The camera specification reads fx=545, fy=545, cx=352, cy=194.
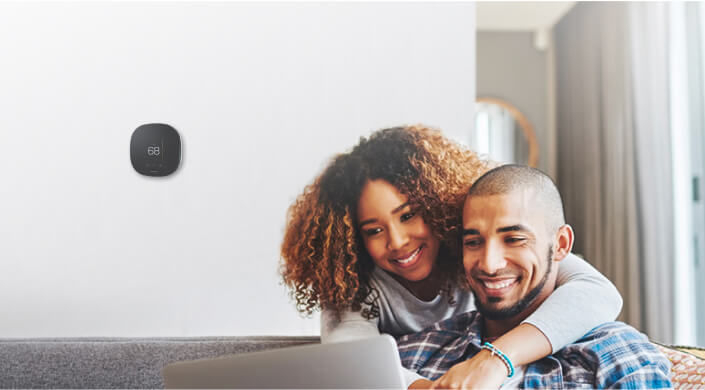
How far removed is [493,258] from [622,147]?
1.56 metres

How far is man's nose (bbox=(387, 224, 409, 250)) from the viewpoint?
966 mm

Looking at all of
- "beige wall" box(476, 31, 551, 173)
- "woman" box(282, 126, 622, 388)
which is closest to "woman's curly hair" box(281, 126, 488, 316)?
"woman" box(282, 126, 622, 388)

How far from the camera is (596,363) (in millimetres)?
809

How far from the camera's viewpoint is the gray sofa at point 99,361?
105 cm

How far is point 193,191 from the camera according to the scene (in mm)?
1176

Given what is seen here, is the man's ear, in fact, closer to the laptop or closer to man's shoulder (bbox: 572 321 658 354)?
man's shoulder (bbox: 572 321 658 354)

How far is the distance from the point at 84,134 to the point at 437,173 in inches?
30.5

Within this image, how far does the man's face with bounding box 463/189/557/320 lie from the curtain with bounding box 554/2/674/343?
1.24 m

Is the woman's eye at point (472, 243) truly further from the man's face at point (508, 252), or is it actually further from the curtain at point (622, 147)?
the curtain at point (622, 147)

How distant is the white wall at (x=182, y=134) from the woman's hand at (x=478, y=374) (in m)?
0.39

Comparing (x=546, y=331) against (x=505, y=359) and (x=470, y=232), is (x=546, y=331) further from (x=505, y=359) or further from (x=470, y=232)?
(x=470, y=232)

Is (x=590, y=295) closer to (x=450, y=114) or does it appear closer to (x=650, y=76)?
(x=450, y=114)

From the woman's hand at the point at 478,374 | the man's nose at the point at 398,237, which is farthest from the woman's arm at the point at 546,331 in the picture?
the man's nose at the point at 398,237

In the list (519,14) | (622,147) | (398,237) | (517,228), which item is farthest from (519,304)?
(519,14)
